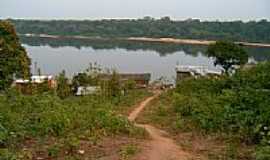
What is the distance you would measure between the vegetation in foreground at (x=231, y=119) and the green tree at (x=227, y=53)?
14503 mm

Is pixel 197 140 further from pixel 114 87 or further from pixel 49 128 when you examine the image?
pixel 114 87

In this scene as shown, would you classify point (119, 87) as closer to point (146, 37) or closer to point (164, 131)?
point (164, 131)

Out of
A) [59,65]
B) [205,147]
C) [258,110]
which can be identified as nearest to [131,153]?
[205,147]

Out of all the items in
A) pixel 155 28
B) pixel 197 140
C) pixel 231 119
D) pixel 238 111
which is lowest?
pixel 197 140

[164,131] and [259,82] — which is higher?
[259,82]

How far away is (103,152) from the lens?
6301 millimetres

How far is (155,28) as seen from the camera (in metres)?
101

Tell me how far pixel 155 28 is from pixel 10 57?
8097cm

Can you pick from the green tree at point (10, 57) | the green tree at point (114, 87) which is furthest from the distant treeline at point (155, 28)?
the green tree at point (114, 87)

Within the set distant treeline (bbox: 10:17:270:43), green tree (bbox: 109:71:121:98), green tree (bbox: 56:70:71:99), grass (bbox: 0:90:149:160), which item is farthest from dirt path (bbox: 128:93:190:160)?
distant treeline (bbox: 10:17:270:43)

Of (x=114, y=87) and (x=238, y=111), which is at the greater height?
(x=238, y=111)

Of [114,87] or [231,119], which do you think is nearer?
[231,119]

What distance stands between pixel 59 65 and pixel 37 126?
4357 cm

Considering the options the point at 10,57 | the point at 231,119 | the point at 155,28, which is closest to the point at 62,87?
the point at 10,57
